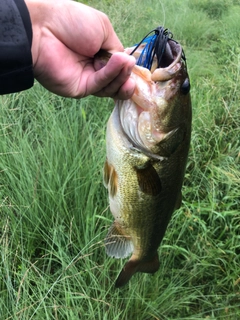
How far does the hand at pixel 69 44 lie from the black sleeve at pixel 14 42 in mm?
140

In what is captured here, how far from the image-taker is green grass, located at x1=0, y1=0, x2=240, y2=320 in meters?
2.05

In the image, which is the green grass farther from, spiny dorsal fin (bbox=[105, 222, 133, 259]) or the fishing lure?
the fishing lure

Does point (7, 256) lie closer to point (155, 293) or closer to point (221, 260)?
point (155, 293)

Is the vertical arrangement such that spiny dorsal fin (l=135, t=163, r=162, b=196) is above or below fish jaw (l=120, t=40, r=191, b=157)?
below

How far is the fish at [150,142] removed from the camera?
140cm

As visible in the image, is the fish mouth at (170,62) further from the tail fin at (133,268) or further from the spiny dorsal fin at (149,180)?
the tail fin at (133,268)

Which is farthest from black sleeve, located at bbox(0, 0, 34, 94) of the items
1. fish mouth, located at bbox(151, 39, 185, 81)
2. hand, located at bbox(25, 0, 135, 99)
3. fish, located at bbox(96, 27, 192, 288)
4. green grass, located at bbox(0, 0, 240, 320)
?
green grass, located at bbox(0, 0, 240, 320)

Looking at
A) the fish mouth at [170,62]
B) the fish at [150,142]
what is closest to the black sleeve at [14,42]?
the fish at [150,142]

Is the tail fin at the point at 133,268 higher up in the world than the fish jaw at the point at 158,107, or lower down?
lower down

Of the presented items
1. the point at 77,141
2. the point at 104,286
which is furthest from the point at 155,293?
the point at 77,141

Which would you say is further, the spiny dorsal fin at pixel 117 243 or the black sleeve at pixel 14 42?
the spiny dorsal fin at pixel 117 243

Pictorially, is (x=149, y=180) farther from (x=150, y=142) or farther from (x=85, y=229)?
(x=85, y=229)

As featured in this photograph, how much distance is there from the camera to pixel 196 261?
8.27 feet

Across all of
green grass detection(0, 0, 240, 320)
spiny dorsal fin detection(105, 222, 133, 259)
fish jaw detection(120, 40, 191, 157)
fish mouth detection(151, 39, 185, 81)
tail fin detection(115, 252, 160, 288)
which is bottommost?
green grass detection(0, 0, 240, 320)
